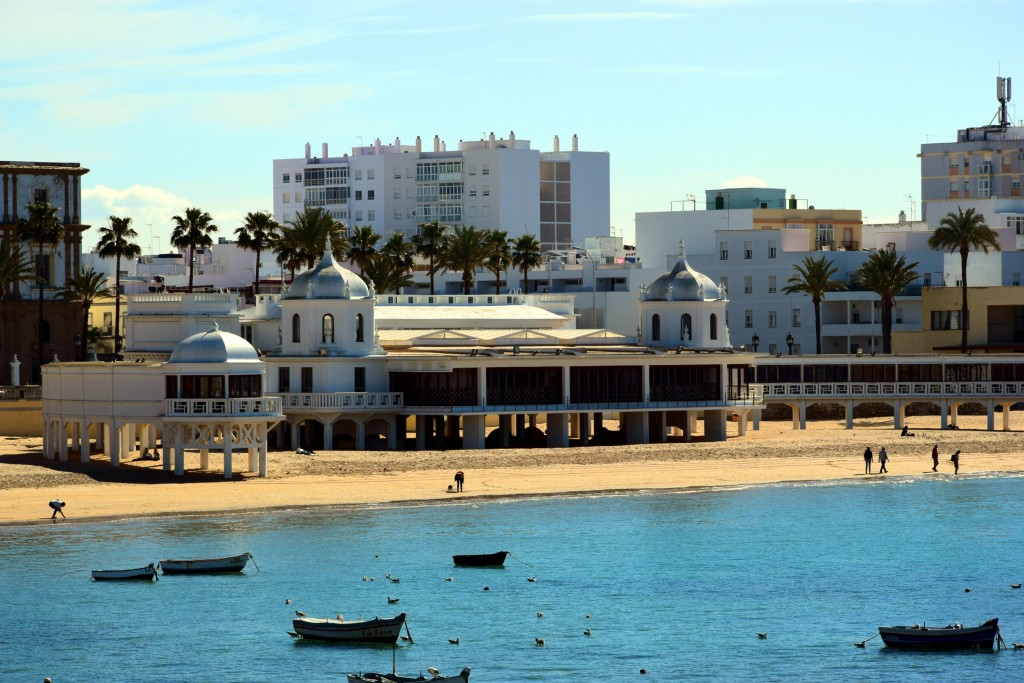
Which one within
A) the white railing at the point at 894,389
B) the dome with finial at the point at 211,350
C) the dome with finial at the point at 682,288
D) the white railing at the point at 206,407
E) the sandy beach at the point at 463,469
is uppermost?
the dome with finial at the point at 682,288

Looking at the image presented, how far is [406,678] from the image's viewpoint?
49.1m

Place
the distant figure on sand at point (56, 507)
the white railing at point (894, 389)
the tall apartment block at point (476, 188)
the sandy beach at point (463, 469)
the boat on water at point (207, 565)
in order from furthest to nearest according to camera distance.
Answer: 1. the tall apartment block at point (476, 188)
2. the white railing at point (894, 389)
3. the sandy beach at point (463, 469)
4. the distant figure on sand at point (56, 507)
5. the boat on water at point (207, 565)

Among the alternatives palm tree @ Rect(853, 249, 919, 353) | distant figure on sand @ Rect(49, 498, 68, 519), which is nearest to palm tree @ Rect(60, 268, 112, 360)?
distant figure on sand @ Rect(49, 498, 68, 519)

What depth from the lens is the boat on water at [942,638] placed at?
54.8 m

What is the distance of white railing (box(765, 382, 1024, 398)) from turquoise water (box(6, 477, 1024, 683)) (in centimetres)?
2209

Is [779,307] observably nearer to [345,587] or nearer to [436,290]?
[436,290]

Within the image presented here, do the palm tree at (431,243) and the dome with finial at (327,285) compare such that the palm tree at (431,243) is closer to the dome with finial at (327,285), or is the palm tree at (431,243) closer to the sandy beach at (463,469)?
the sandy beach at (463,469)

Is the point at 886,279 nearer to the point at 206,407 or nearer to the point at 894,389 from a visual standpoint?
the point at 894,389

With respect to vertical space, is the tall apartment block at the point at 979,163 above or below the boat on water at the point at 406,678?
above

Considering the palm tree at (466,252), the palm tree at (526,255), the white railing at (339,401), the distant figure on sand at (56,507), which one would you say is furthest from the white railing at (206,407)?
the palm tree at (526,255)

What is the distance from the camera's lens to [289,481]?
80125 mm

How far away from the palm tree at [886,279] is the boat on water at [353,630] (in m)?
72.1

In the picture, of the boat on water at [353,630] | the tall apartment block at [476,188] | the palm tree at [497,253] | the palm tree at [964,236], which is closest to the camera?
the boat on water at [353,630]

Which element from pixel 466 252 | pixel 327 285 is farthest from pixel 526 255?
pixel 327 285
